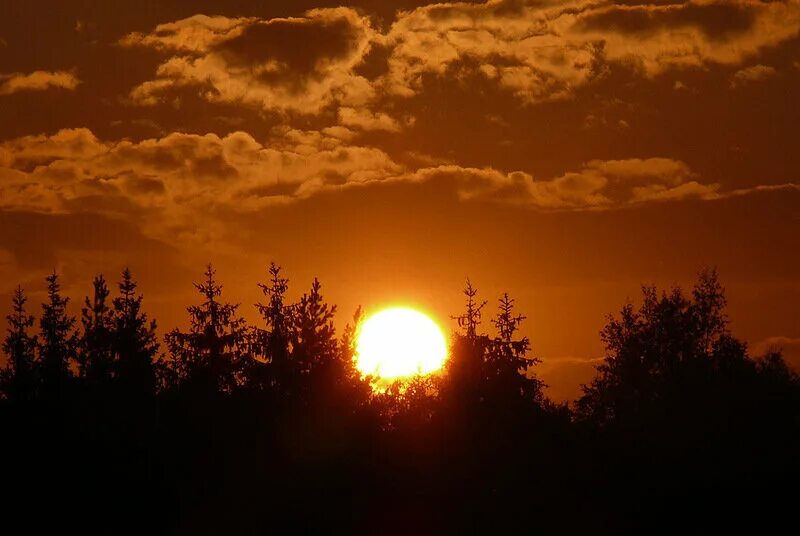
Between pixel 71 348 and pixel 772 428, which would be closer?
pixel 772 428

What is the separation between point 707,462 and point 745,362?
3230 centimetres

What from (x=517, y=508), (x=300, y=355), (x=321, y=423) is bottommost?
(x=517, y=508)

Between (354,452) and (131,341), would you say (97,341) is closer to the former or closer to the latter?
(131,341)

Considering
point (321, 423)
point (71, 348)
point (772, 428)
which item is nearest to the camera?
point (321, 423)

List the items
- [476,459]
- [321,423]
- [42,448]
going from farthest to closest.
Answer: [476,459]
[321,423]
[42,448]

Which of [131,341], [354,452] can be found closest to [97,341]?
[131,341]

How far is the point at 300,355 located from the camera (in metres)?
58.1

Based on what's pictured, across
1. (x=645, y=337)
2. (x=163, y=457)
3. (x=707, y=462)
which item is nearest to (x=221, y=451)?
(x=163, y=457)

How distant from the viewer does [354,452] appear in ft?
144

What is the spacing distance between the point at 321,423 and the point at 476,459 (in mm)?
8301

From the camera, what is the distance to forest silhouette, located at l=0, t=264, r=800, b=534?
1582 inches

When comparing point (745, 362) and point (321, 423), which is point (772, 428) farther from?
point (321, 423)

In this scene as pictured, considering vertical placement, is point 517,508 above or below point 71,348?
below

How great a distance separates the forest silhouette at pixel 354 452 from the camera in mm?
40188
